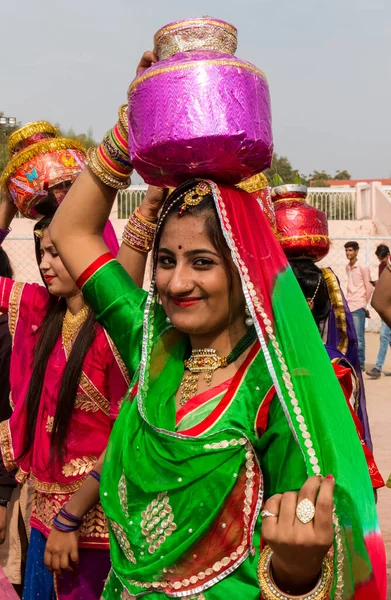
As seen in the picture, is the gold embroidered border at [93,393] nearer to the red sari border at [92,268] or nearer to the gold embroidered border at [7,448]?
the gold embroidered border at [7,448]

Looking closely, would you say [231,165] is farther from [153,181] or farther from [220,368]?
[220,368]

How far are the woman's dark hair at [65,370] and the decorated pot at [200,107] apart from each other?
1.25m

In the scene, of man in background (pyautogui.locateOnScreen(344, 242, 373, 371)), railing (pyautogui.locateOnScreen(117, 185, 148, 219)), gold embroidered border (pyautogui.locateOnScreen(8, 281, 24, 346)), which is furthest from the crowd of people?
railing (pyautogui.locateOnScreen(117, 185, 148, 219))

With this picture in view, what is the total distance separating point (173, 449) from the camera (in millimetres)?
1881

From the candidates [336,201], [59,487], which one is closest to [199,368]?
[59,487]

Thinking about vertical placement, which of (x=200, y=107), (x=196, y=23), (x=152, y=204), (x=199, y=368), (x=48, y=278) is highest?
(x=196, y=23)

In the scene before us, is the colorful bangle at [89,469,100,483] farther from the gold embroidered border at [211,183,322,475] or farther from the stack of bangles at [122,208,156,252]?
the gold embroidered border at [211,183,322,475]

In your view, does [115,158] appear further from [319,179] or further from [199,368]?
[319,179]

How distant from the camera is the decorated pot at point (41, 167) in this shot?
3.22 metres

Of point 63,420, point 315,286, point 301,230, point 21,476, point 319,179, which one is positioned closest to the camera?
point 63,420

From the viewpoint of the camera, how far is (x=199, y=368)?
6.83 ft

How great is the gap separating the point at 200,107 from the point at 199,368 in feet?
2.25

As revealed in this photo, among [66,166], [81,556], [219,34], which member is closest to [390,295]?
[66,166]

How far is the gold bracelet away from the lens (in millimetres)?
1502
